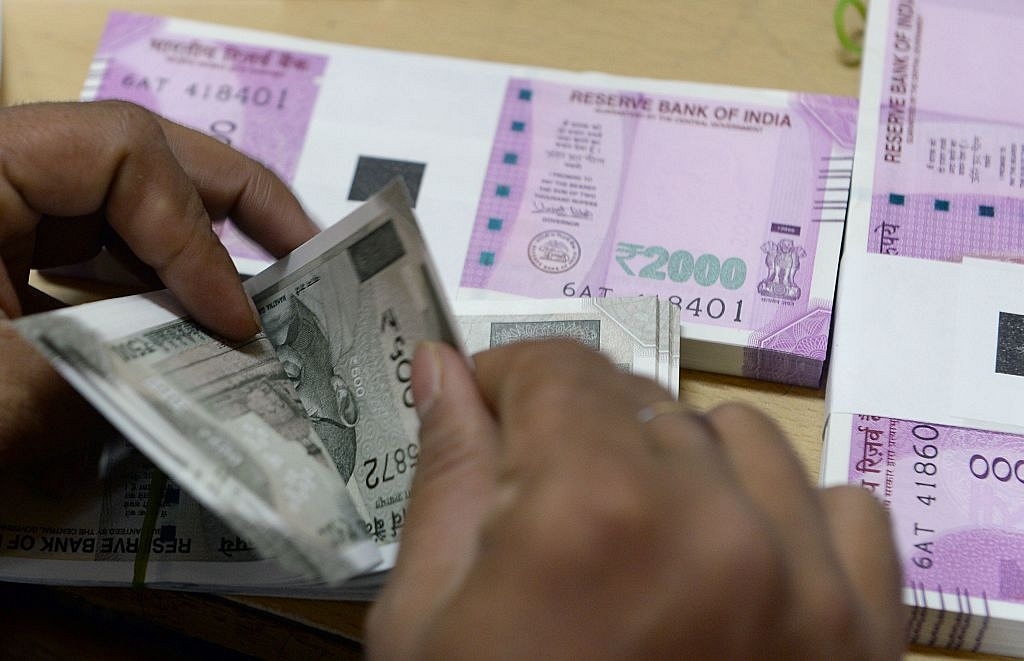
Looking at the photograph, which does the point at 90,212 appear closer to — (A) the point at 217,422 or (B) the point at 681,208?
(A) the point at 217,422

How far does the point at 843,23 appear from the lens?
96 cm

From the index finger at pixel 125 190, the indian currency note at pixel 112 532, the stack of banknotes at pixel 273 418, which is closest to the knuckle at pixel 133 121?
the index finger at pixel 125 190

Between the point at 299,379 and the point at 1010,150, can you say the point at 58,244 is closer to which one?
the point at 299,379

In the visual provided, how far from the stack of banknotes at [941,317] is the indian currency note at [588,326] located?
135mm

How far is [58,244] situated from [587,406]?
488mm

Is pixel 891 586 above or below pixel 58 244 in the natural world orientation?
below

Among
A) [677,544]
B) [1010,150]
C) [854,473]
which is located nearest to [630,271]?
[854,473]

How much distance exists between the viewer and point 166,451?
0.48 m

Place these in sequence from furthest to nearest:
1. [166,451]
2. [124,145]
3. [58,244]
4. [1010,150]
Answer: [1010,150], [58,244], [124,145], [166,451]

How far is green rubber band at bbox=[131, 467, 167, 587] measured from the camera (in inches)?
25.0

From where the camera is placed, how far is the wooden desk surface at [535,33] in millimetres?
944

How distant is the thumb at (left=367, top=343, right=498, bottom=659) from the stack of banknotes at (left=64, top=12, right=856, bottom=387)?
0.33m

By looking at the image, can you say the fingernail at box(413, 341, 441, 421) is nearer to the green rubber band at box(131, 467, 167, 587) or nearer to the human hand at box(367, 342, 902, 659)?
the human hand at box(367, 342, 902, 659)

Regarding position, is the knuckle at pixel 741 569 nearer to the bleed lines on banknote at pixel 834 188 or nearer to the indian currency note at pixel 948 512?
the indian currency note at pixel 948 512
